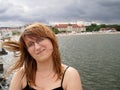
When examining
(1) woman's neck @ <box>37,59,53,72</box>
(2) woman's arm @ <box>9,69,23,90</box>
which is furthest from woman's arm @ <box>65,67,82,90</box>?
(2) woman's arm @ <box>9,69,23,90</box>

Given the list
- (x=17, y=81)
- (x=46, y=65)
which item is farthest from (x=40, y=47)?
(x=17, y=81)

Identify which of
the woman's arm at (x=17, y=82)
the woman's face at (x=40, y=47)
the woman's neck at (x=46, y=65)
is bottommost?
the woman's arm at (x=17, y=82)

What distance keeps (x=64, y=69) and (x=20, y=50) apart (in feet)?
1.34

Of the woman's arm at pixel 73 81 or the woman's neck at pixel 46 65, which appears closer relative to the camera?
the woman's arm at pixel 73 81

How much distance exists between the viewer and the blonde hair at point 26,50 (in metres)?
2.26

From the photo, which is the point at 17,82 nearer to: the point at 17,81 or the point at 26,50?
the point at 17,81

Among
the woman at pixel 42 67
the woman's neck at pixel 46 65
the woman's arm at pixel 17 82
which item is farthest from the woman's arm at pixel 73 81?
the woman's arm at pixel 17 82

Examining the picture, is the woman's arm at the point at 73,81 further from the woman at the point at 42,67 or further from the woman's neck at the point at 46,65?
the woman's neck at the point at 46,65

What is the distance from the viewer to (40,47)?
2.26 m

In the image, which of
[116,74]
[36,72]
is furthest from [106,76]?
[36,72]

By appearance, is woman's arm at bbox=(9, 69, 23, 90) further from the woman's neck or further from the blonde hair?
the woman's neck

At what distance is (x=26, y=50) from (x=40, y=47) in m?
0.23

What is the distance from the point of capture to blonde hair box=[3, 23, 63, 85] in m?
2.26

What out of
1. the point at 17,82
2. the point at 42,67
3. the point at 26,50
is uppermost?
the point at 26,50
